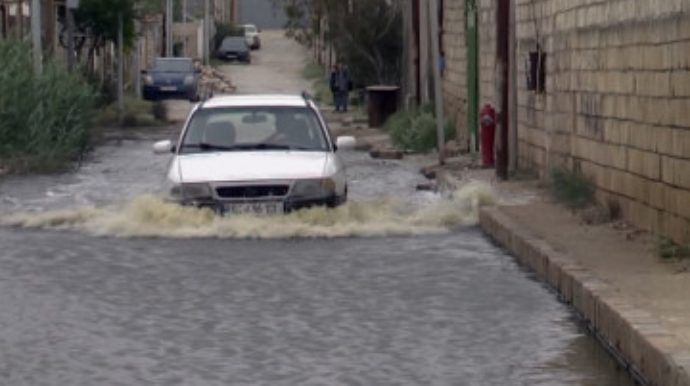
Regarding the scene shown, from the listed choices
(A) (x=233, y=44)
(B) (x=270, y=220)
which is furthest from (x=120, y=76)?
(A) (x=233, y=44)

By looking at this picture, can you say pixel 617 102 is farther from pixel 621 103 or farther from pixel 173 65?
pixel 173 65

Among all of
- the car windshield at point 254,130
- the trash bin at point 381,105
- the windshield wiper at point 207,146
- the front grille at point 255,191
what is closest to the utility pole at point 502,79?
the car windshield at point 254,130

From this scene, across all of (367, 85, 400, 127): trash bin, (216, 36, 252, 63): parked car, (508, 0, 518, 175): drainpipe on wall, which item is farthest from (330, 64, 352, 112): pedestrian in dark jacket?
(216, 36, 252, 63): parked car

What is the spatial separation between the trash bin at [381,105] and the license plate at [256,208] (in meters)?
26.3

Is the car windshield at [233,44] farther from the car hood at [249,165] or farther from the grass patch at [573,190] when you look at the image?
the car hood at [249,165]

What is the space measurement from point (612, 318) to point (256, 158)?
26.0 feet

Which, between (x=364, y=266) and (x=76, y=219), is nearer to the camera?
(x=364, y=266)

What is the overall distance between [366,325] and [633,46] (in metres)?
5.24

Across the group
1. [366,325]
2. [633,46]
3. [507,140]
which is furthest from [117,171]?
[366,325]

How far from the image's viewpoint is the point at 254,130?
2094 cm

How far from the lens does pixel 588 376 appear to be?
38.0 ft

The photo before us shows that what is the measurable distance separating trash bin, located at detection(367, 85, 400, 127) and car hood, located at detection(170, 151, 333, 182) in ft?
84.4

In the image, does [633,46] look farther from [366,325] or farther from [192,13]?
[192,13]

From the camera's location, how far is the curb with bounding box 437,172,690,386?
10484 millimetres
